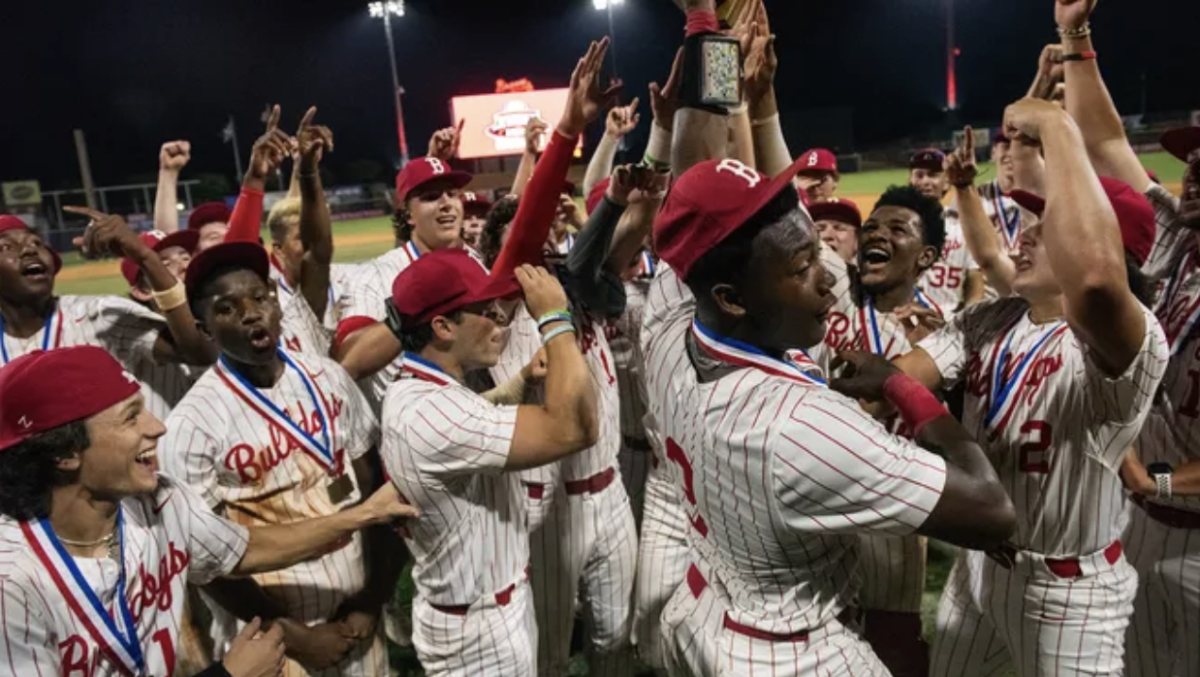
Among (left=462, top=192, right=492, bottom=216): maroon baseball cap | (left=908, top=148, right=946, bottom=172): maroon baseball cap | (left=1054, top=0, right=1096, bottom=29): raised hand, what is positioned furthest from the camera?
(left=908, top=148, right=946, bottom=172): maroon baseball cap

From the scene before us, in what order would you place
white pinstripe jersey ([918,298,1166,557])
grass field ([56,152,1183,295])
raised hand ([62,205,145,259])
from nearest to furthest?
white pinstripe jersey ([918,298,1166,557])
raised hand ([62,205,145,259])
grass field ([56,152,1183,295])

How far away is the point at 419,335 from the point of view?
3084 mm

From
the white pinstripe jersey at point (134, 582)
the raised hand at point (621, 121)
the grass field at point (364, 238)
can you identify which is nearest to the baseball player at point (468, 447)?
the white pinstripe jersey at point (134, 582)

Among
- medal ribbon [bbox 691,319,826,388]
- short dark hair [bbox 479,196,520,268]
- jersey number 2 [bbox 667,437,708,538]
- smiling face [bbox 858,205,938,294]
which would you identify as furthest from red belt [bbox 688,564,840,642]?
short dark hair [bbox 479,196,520,268]

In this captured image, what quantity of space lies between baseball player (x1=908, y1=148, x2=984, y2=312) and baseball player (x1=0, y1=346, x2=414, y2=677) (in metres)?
5.74

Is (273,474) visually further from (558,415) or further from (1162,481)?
(1162,481)

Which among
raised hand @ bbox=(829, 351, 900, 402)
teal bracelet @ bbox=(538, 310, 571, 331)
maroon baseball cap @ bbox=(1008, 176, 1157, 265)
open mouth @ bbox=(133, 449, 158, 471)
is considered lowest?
open mouth @ bbox=(133, 449, 158, 471)

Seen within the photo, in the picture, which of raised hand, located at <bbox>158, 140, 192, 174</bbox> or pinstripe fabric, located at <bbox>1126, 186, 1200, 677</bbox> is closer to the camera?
pinstripe fabric, located at <bbox>1126, 186, 1200, 677</bbox>

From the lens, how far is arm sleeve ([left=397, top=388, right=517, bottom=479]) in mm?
2791

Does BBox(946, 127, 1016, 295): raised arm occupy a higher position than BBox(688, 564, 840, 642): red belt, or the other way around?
BBox(946, 127, 1016, 295): raised arm

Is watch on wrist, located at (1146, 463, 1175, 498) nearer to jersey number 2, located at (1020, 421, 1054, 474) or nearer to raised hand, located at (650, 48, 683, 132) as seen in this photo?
jersey number 2, located at (1020, 421, 1054, 474)

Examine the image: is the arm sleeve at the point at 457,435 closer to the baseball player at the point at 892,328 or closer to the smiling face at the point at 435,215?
the baseball player at the point at 892,328

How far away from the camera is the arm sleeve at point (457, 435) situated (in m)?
2.79

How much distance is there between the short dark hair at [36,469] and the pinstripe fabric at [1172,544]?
353 cm
